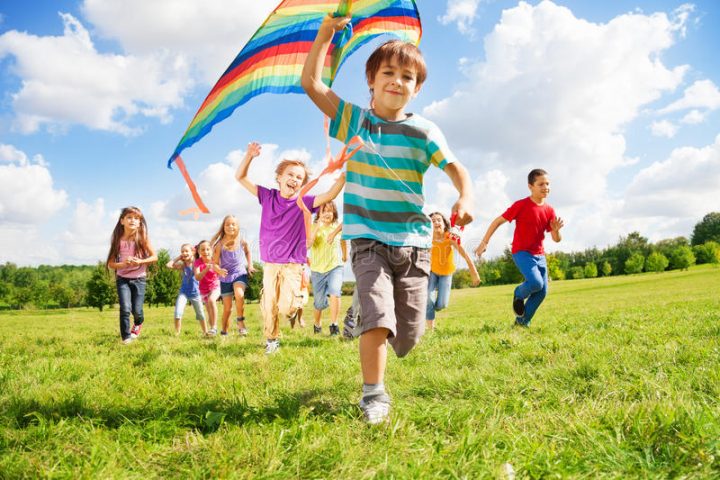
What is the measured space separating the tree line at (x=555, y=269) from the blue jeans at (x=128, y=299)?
52.6 meters

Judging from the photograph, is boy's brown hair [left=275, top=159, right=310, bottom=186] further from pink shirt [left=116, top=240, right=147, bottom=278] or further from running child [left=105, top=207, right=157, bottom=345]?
pink shirt [left=116, top=240, right=147, bottom=278]

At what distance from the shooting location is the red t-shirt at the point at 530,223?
7.61m

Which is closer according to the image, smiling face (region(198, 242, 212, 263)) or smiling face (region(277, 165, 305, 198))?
smiling face (region(277, 165, 305, 198))

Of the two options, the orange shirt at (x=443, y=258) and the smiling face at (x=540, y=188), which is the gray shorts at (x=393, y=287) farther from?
the orange shirt at (x=443, y=258)

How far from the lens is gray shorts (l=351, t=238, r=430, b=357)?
10.3ft

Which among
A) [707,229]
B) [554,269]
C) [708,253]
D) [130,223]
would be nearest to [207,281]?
[130,223]

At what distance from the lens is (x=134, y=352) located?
6.25m

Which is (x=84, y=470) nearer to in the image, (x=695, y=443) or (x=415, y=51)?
(x=695, y=443)

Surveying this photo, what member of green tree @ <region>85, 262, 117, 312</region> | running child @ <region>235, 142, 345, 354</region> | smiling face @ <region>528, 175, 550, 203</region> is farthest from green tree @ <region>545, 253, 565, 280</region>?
running child @ <region>235, 142, 345, 354</region>

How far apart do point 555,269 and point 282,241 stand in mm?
101849

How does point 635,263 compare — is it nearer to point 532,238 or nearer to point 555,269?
point 555,269

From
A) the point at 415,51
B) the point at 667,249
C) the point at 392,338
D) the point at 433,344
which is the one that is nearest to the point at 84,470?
the point at 392,338

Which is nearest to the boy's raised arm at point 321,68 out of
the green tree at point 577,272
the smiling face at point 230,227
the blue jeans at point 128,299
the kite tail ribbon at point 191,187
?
the kite tail ribbon at point 191,187

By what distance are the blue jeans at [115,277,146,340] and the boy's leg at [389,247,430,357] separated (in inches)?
254
